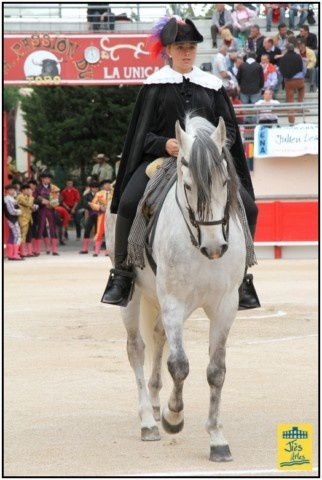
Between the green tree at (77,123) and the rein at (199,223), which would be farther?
the green tree at (77,123)

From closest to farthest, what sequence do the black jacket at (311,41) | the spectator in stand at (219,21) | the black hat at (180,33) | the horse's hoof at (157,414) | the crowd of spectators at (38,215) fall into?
the black hat at (180,33)
the horse's hoof at (157,414)
the crowd of spectators at (38,215)
the black jacket at (311,41)
the spectator in stand at (219,21)

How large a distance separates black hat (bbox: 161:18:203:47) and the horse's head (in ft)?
3.00

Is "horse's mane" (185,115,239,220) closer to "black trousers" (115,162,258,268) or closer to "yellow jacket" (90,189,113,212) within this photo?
"black trousers" (115,162,258,268)

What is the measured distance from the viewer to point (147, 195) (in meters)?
6.54

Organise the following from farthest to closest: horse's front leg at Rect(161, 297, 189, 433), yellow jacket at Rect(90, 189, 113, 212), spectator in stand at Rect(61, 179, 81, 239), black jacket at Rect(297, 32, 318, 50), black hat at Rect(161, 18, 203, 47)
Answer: spectator in stand at Rect(61, 179, 81, 239), black jacket at Rect(297, 32, 318, 50), yellow jacket at Rect(90, 189, 113, 212), black hat at Rect(161, 18, 203, 47), horse's front leg at Rect(161, 297, 189, 433)

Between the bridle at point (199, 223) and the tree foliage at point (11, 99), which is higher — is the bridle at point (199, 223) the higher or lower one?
the lower one

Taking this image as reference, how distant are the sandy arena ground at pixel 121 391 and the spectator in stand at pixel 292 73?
10.5 meters

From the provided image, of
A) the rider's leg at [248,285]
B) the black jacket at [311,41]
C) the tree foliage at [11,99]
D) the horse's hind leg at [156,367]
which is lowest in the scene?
the horse's hind leg at [156,367]

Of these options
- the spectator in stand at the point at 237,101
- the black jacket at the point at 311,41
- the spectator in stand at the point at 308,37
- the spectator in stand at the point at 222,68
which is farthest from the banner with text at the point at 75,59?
the black jacket at the point at 311,41

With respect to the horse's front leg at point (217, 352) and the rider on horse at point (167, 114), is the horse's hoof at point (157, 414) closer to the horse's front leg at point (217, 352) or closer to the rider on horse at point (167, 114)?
the rider on horse at point (167, 114)

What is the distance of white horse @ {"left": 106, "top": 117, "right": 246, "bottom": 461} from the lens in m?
5.62

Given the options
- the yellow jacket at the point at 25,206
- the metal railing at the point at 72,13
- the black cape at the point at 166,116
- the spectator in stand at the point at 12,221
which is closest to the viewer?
the black cape at the point at 166,116

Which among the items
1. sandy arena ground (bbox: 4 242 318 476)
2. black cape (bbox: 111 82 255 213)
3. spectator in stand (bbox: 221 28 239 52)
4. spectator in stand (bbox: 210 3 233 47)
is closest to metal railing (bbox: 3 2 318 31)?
spectator in stand (bbox: 210 3 233 47)

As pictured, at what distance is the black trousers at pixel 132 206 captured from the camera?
6.75 m
